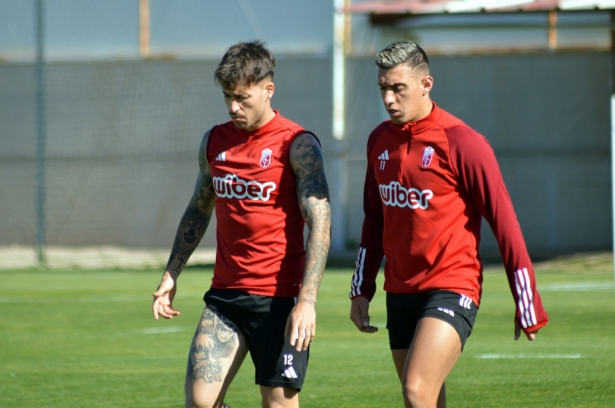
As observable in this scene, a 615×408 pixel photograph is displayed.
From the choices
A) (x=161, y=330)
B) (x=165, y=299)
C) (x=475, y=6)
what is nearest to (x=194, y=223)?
(x=165, y=299)

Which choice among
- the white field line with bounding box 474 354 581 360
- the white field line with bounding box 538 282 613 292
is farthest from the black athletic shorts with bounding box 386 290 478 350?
the white field line with bounding box 538 282 613 292

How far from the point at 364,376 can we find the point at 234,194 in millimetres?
3444

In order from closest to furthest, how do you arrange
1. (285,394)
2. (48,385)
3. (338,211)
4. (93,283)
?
1. (285,394)
2. (48,385)
3. (93,283)
4. (338,211)

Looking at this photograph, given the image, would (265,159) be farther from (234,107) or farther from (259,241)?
(259,241)

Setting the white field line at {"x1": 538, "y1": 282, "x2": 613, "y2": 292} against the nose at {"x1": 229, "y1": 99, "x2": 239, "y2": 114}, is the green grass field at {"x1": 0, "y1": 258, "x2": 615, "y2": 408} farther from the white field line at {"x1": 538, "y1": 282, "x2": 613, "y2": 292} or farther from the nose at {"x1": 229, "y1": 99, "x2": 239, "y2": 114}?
the nose at {"x1": 229, "y1": 99, "x2": 239, "y2": 114}

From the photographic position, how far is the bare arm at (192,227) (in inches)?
215

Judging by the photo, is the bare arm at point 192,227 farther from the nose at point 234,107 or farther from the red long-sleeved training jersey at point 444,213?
the red long-sleeved training jersey at point 444,213

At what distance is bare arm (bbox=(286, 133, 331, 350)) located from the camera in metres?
4.82

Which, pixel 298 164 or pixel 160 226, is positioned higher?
pixel 298 164

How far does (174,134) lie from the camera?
25156mm

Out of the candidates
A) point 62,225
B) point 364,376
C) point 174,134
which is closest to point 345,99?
point 174,134

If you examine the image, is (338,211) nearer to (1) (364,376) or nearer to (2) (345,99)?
(2) (345,99)

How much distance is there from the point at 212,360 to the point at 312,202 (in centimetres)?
93

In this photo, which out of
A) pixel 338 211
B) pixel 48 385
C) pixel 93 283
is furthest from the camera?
pixel 338 211
